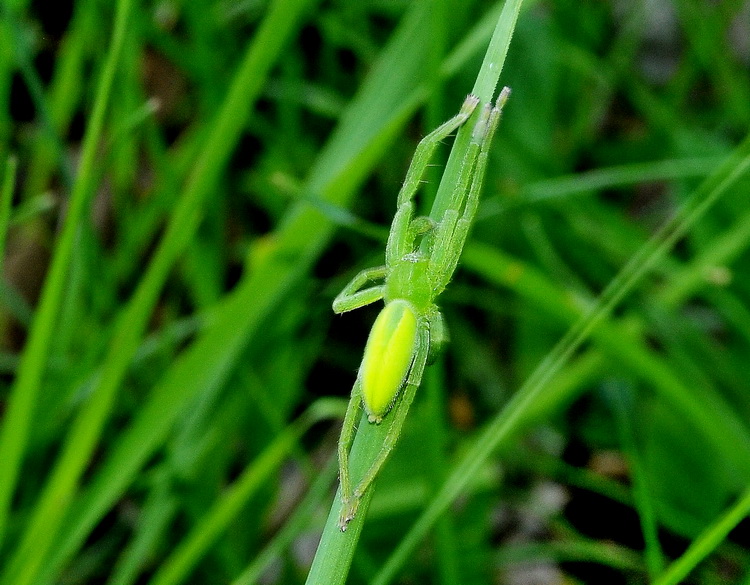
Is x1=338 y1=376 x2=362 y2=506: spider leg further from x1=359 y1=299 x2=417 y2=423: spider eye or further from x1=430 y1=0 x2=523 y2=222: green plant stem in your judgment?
x1=430 y1=0 x2=523 y2=222: green plant stem

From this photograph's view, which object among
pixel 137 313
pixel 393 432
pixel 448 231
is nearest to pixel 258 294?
pixel 137 313

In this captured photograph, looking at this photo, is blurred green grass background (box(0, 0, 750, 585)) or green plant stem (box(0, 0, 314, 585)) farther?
blurred green grass background (box(0, 0, 750, 585))

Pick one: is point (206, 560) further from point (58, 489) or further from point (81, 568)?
point (58, 489)

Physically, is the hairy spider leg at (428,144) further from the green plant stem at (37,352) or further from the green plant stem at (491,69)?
the green plant stem at (37,352)

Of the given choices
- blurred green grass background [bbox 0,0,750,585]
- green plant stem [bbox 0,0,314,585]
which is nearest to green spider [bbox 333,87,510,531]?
blurred green grass background [bbox 0,0,750,585]

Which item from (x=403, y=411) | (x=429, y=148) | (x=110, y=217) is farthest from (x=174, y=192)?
(x=403, y=411)

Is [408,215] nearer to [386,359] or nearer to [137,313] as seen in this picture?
[386,359]

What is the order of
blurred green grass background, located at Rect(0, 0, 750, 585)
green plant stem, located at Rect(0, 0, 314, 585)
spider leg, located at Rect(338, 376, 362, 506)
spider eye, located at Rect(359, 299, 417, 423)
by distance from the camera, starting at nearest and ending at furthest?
spider leg, located at Rect(338, 376, 362, 506)
spider eye, located at Rect(359, 299, 417, 423)
green plant stem, located at Rect(0, 0, 314, 585)
blurred green grass background, located at Rect(0, 0, 750, 585)

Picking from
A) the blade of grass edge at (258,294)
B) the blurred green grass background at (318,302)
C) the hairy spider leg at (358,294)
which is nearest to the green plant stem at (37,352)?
the blurred green grass background at (318,302)
